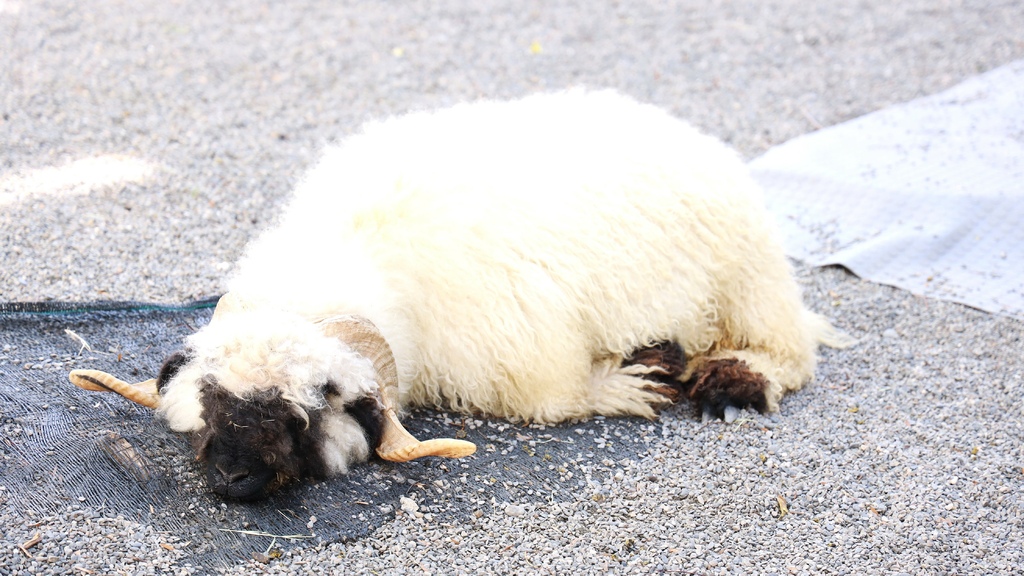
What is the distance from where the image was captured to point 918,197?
619 cm

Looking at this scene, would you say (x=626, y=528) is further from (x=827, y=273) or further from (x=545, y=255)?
(x=827, y=273)

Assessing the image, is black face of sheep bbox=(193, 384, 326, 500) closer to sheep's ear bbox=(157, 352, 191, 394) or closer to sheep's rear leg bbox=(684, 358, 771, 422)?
sheep's ear bbox=(157, 352, 191, 394)

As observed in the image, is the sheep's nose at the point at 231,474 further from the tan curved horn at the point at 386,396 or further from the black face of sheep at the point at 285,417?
the tan curved horn at the point at 386,396

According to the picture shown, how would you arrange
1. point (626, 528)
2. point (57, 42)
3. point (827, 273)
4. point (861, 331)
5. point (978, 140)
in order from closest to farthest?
point (626, 528) < point (861, 331) < point (827, 273) < point (978, 140) < point (57, 42)

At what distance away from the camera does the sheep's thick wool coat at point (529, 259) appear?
3.79 m

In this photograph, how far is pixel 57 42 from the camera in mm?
8531

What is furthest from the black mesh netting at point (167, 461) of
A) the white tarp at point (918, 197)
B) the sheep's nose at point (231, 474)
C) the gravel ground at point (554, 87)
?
the white tarp at point (918, 197)

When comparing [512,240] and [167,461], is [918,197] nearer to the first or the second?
[512,240]

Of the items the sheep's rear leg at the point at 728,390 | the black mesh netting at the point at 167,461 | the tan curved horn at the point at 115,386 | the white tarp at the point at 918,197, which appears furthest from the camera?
the white tarp at the point at 918,197

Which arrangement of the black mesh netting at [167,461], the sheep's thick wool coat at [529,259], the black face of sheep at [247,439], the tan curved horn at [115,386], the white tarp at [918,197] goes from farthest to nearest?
the white tarp at [918,197] < the sheep's thick wool coat at [529,259] < the tan curved horn at [115,386] < the black mesh netting at [167,461] < the black face of sheep at [247,439]

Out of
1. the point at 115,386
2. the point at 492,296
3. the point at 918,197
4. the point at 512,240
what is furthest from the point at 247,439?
the point at 918,197

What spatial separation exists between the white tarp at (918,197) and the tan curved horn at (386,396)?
11.7ft

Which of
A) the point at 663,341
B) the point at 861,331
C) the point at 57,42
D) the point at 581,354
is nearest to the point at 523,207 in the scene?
the point at 581,354

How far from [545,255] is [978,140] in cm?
445
